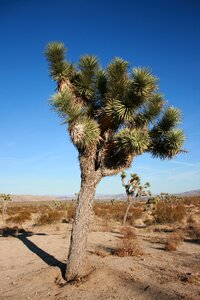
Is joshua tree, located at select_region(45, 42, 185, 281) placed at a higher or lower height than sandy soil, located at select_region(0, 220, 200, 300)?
higher

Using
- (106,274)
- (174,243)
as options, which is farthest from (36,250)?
(174,243)

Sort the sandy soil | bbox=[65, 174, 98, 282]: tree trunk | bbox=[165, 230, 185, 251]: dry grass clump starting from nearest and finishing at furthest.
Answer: the sandy soil
bbox=[65, 174, 98, 282]: tree trunk
bbox=[165, 230, 185, 251]: dry grass clump

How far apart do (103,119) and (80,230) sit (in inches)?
110

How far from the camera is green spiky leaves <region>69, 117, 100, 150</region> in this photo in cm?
709

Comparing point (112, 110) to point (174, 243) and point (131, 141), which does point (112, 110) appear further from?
point (174, 243)

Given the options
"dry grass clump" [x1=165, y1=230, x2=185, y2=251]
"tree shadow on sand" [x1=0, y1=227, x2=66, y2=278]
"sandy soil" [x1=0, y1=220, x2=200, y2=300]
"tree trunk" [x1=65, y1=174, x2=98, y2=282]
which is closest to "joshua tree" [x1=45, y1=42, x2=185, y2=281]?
"tree trunk" [x1=65, y1=174, x2=98, y2=282]

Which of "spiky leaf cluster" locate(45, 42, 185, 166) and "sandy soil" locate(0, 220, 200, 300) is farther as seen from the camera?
"spiky leaf cluster" locate(45, 42, 185, 166)

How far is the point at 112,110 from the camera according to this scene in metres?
7.46

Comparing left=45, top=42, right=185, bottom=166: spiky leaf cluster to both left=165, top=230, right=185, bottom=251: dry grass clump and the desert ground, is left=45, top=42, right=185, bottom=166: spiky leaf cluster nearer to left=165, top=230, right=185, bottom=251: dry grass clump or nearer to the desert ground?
the desert ground

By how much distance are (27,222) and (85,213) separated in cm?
1430

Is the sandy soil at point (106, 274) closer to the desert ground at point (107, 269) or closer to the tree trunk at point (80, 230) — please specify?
the desert ground at point (107, 269)

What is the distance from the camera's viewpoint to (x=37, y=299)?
6.01 m

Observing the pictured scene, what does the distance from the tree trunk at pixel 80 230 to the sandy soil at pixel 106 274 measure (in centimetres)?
33

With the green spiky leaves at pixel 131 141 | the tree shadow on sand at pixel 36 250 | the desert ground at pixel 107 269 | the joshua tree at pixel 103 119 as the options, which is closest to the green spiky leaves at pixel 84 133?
the joshua tree at pixel 103 119
